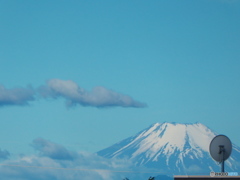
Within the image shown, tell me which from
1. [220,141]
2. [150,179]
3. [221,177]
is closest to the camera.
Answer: [221,177]

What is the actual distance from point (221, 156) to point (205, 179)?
667cm

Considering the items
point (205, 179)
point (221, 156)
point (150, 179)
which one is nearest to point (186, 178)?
point (205, 179)

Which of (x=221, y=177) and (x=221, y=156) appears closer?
(x=221, y=177)

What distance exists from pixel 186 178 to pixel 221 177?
2.94 m

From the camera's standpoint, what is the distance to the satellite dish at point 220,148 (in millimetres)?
62875

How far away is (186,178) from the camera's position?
57.2m

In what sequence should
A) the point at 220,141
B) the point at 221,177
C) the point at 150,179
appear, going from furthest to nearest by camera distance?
the point at 150,179 < the point at 220,141 < the point at 221,177

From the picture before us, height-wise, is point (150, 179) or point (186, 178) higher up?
point (150, 179)

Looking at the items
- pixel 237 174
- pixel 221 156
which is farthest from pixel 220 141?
pixel 237 174

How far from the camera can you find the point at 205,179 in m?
57.1

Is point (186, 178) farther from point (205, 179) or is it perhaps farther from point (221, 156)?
point (221, 156)

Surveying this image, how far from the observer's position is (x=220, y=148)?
6297 centimetres

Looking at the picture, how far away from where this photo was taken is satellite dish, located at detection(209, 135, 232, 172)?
2475 inches

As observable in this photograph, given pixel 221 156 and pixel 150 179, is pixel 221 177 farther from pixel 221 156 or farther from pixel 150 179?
pixel 150 179
